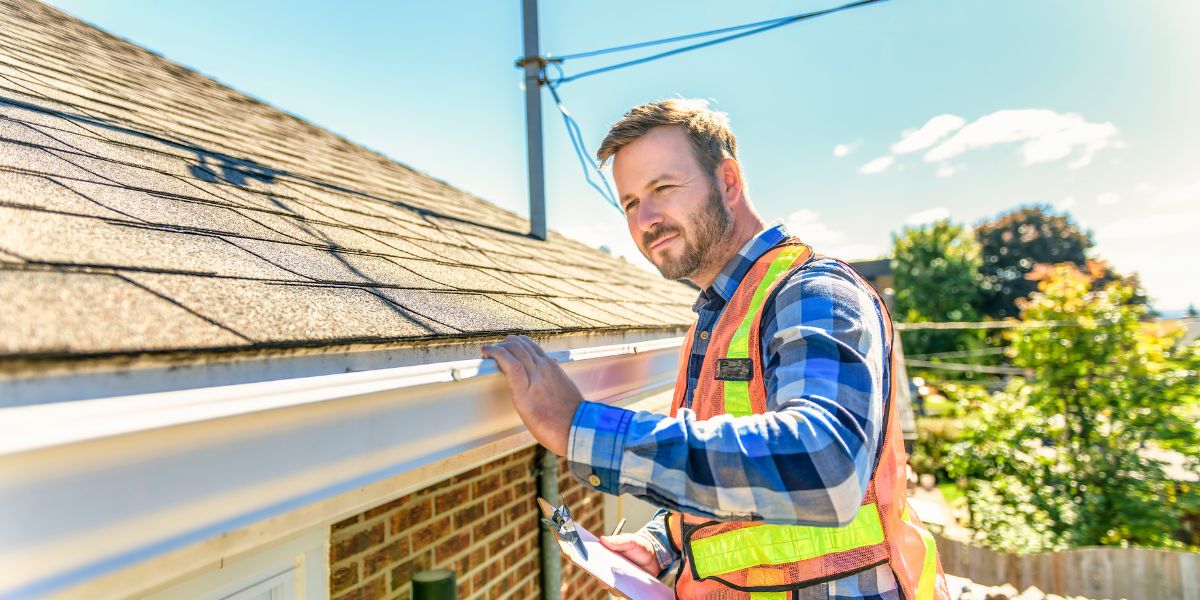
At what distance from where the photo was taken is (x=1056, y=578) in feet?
18.2

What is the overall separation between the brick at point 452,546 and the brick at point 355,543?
355mm

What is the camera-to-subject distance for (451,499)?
2.55 m

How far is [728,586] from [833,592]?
23 cm

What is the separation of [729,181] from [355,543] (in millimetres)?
1778

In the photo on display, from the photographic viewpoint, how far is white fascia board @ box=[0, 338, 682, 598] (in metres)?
0.63

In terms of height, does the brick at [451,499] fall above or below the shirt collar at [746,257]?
below

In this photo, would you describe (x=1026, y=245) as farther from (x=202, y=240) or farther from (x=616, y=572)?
(x=202, y=240)

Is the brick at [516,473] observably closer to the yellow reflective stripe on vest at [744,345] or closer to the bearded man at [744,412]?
the bearded man at [744,412]

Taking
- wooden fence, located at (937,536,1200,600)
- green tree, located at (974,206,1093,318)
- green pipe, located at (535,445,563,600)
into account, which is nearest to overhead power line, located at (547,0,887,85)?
green pipe, located at (535,445,563,600)

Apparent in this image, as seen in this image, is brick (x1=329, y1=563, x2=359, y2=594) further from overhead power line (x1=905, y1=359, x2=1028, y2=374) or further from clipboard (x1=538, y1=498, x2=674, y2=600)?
overhead power line (x1=905, y1=359, x2=1028, y2=374)

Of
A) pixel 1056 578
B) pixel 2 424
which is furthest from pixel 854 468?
pixel 1056 578

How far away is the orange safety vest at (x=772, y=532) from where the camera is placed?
124cm

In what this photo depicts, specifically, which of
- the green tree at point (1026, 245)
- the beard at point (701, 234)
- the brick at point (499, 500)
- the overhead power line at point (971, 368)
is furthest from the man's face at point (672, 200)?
the green tree at point (1026, 245)

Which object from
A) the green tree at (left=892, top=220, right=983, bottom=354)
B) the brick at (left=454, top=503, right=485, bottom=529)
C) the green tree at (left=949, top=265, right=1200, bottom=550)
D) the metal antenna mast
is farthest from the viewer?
the green tree at (left=892, top=220, right=983, bottom=354)
